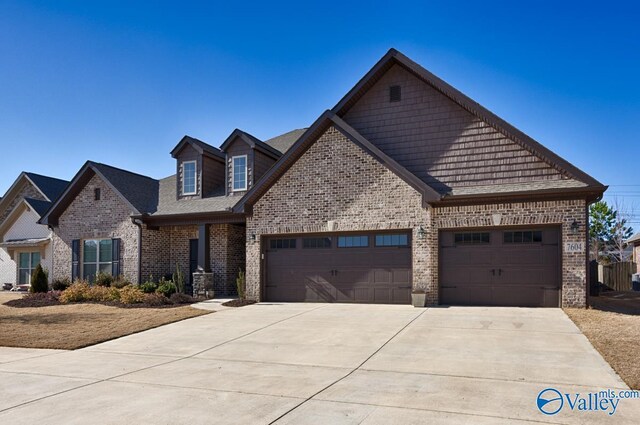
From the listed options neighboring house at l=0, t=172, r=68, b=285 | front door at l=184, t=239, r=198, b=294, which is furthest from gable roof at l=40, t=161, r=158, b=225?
neighboring house at l=0, t=172, r=68, b=285

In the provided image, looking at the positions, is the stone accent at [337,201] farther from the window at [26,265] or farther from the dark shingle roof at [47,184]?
the dark shingle roof at [47,184]

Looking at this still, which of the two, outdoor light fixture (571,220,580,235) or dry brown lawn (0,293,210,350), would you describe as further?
outdoor light fixture (571,220,580,235)

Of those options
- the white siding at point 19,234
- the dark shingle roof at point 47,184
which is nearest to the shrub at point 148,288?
the white siding at point 19,234

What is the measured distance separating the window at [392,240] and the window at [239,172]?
278 inches

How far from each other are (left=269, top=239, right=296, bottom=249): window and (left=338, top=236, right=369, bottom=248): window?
1845mm

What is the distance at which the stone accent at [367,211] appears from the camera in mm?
14969

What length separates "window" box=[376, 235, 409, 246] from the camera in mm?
16766

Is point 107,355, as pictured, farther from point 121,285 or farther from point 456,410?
point 121,285

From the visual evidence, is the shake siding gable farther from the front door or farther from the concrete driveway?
the front door

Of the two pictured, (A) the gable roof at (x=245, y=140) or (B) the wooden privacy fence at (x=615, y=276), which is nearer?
(A) the gable roof at (x=245, y=140)

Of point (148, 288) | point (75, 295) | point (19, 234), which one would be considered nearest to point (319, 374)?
point (148, 288)

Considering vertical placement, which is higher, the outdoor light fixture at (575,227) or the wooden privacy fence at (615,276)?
the outdoor light fixture at (575,227)

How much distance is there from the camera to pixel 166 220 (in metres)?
21.2

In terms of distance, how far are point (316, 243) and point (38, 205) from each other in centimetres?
1661
